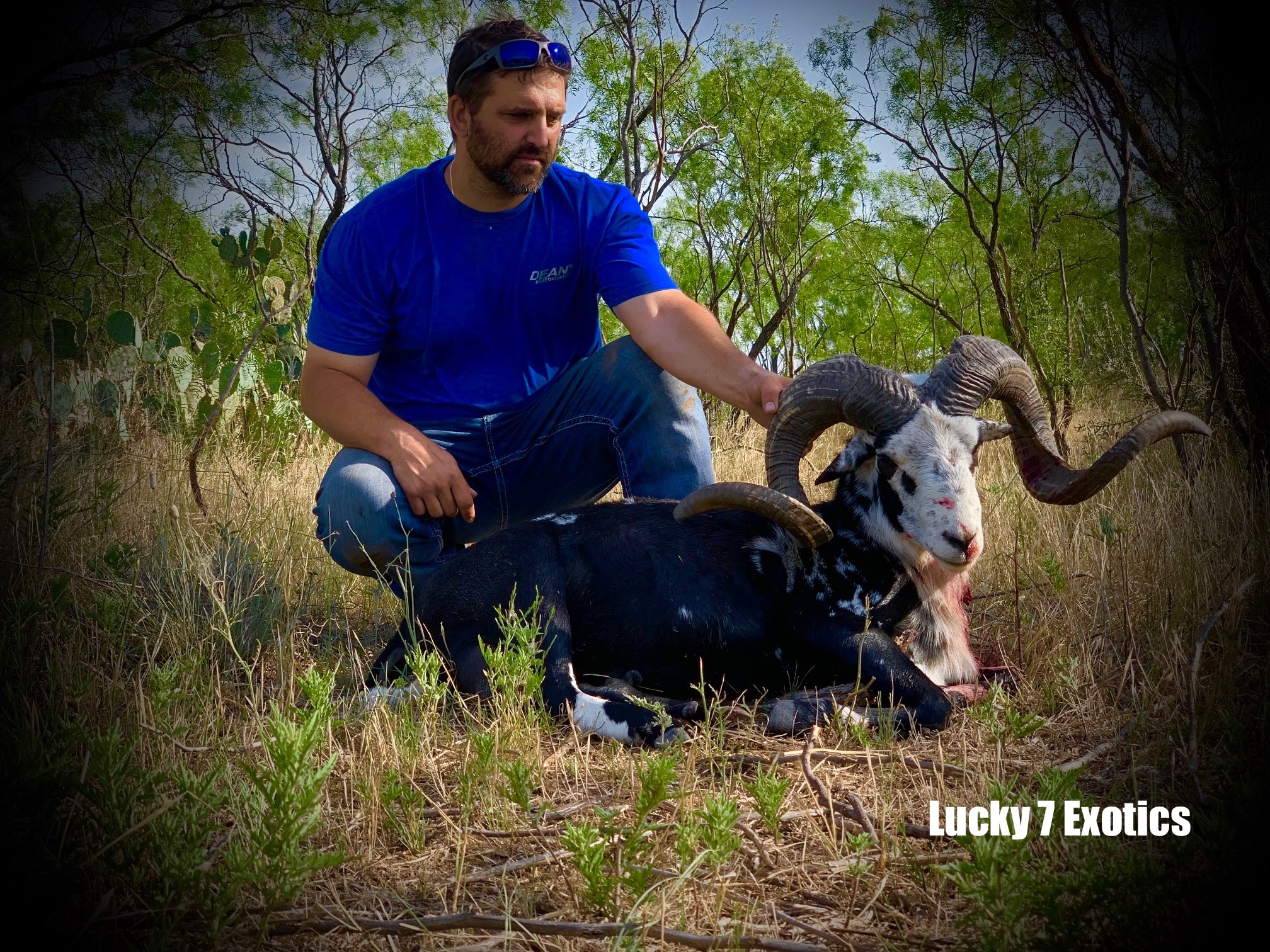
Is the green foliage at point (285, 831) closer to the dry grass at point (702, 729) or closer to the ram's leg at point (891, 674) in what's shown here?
the dry grass at point (702, 729)

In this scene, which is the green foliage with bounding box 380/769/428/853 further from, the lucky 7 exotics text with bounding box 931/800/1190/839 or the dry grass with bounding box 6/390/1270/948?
the lucky 7 exotics text with bounding box 931/800/1190/839

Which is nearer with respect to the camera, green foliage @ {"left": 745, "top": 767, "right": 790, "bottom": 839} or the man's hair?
green foliage @ {"left": 745, "top": 767, "right": 790, "bottom": 839}

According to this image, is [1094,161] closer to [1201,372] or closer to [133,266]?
[1201,372]

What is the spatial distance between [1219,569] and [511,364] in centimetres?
410

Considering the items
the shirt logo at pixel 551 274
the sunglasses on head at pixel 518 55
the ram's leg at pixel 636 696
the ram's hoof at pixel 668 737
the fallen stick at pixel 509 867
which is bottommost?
the fallen stick at pixel 509 867

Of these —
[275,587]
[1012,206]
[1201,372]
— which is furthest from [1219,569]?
[1012,206]

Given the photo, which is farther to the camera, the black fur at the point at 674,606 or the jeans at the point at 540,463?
the jeans at the point at 540,463

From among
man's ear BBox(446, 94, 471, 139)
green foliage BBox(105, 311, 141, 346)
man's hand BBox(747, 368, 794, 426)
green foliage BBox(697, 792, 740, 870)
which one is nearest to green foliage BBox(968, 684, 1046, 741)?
green foliage BBox(697, 792, 740, 870)

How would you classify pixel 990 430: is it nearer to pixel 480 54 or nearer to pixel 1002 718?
pixel 1002 718

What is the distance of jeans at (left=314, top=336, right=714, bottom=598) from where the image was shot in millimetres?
5539

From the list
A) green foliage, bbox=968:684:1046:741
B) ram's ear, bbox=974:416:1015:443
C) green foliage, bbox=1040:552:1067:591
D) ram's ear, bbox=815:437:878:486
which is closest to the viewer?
green foliage, bbox=968:684:1046:741

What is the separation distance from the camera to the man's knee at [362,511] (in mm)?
5461

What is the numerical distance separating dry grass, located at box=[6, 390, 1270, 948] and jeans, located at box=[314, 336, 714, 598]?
0.59 m

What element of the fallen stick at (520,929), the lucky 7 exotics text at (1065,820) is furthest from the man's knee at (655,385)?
the fallen stick at (520,929)
